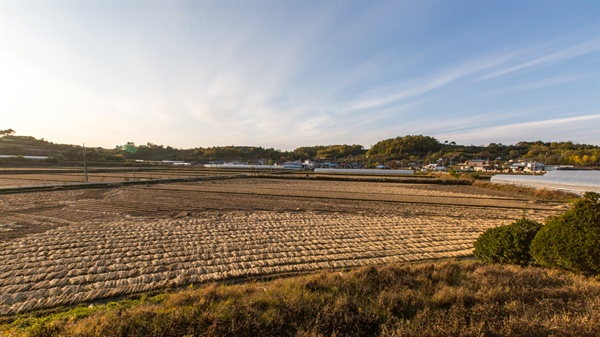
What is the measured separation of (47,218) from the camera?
14086 mm

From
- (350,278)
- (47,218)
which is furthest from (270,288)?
(47,218)

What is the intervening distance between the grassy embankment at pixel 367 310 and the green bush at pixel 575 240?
1.03ft

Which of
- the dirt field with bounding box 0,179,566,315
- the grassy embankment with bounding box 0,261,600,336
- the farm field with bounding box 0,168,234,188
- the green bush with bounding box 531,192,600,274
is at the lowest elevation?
the dirt field with bounding box 0,179,566,315

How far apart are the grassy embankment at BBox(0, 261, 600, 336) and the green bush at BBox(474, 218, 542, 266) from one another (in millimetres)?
875

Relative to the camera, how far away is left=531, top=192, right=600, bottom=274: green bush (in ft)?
18.1

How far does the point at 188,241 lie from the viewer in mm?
10211

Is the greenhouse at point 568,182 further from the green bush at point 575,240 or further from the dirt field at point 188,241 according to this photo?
the green bush at point 575,240

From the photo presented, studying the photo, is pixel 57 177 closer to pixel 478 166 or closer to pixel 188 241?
pixel 188 241

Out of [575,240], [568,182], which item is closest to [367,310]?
[575,240]

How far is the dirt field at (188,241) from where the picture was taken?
686 centimetres

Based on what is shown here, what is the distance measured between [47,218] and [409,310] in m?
19.3

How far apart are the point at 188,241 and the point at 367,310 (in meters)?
8.30

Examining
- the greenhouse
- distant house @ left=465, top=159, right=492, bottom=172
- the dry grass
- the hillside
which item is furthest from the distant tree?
distant house @ left=465, top=159, right=492, bottom=172

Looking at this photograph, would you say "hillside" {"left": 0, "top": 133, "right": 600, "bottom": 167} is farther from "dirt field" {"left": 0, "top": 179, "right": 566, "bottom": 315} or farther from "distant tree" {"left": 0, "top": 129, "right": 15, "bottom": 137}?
"dirt field" {"left": 0, "top": 179, "right": 566, "bottom": 315}
